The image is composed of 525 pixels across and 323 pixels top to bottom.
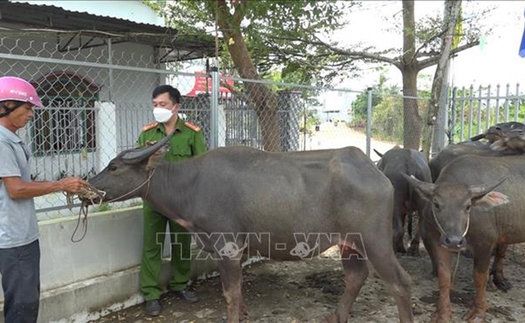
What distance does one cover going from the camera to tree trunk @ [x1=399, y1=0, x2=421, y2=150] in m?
8.62

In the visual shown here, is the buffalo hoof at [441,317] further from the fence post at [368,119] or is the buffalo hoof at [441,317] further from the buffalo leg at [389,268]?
the fence post at [368,119]

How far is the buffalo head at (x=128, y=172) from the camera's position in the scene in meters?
3.41

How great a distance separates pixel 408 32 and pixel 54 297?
24.9 ft

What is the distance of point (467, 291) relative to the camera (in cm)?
457

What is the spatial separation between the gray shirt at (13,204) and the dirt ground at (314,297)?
154cm

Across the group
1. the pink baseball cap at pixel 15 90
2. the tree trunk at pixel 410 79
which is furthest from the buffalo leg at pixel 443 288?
the tree trunk at pixel 410 79

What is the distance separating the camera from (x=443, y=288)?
151 inches

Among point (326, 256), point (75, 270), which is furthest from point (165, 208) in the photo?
point (326, 256)

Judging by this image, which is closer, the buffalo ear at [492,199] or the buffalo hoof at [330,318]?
the buffalo ear at [492,199]

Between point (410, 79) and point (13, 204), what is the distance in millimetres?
8430

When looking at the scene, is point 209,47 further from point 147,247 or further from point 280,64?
point 147,247

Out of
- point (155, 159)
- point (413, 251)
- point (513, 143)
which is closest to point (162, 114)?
point (155, 159)

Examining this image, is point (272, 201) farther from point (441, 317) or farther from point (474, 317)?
point (474, 317)

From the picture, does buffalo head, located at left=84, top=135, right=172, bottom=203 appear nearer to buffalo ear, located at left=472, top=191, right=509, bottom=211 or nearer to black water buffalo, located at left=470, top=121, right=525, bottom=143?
buffalo ear, located at left=472, top=191, right=509, bottom=211
